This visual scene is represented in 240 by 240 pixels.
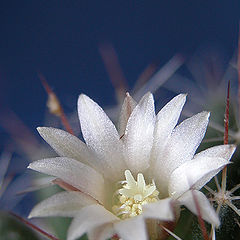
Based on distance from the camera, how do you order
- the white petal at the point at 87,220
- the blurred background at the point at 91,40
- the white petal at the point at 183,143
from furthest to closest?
the blurred background at the point at 91,40, the white petal at the point at 183,143, the white petal at the point at 87,220

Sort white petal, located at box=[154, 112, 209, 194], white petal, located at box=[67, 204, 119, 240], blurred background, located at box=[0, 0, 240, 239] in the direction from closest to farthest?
white petal, located at box=[67, 204, 119, 240], white petal, located at box=[154, 112, 209, 194], blurred background, located at box=[0, 0, 240, 239]

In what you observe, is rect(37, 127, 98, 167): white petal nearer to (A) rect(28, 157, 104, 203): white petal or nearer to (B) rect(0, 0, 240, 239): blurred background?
(A) rect(28, 157, 104, 203): white petal

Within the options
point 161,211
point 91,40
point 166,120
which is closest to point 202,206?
point 161,211

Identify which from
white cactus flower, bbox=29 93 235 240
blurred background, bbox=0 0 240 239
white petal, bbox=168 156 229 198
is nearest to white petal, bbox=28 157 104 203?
white cactus flower, bbox=29 93 235 240

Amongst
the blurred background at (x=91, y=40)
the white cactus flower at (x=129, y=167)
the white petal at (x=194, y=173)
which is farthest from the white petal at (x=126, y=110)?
the blurred background at (x=91, y=40)

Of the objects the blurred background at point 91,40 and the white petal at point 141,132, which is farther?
the blurred background at point 91,40

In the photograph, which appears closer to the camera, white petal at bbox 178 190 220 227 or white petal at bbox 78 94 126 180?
white petal at bbox 178 190 220 227

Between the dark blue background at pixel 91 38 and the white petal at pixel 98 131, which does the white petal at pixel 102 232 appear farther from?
the dark blue background at pixel 91 38

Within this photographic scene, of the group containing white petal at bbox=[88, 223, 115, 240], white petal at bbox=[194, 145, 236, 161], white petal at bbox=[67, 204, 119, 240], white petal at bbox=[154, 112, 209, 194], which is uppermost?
white petal at bbox=[154, 112, 209, 194]
